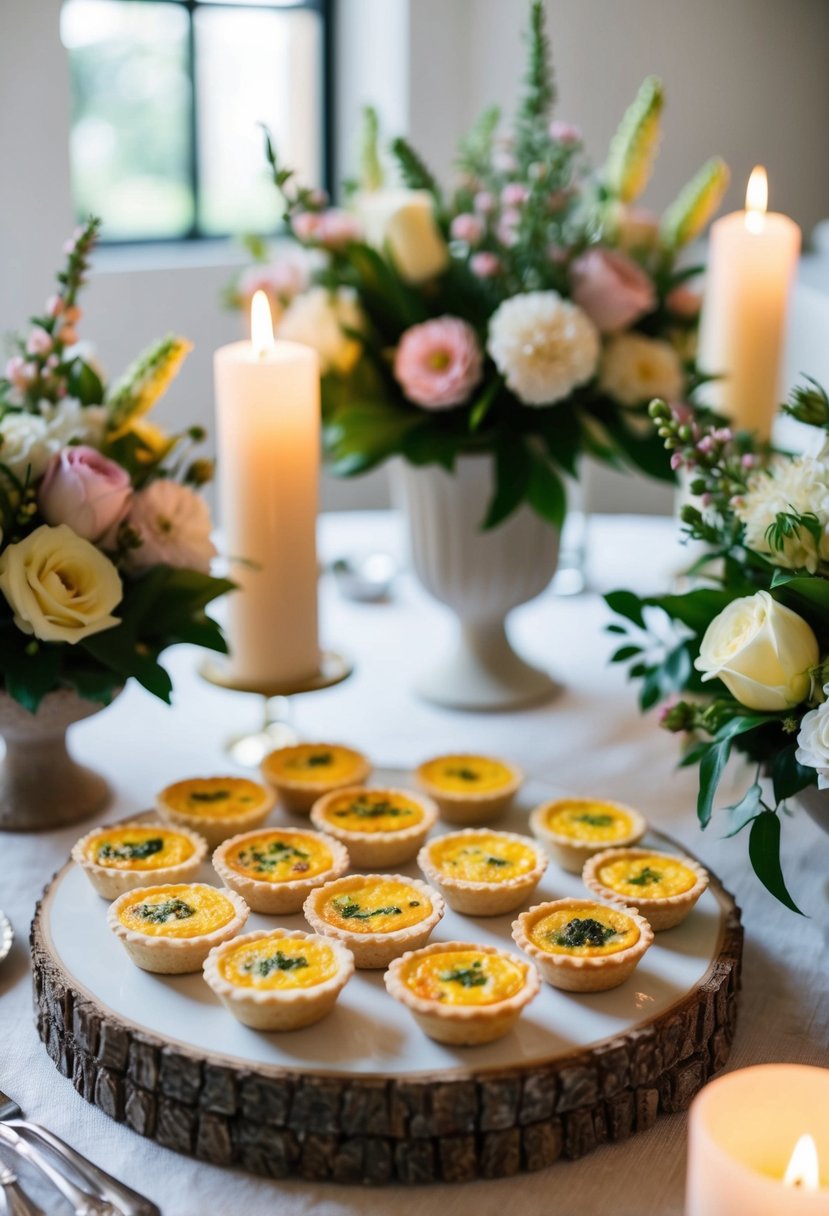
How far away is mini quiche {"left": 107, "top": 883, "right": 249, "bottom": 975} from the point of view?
3.09 ft

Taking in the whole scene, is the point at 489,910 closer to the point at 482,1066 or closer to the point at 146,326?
the point at 482,1066

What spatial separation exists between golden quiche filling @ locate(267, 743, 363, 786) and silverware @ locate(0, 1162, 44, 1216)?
47 cm

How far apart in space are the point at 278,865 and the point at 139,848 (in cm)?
12

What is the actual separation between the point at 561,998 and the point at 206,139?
277 centimetres

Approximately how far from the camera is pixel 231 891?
1.04 meters

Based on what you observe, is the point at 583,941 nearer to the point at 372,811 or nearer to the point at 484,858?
the point at 484,858

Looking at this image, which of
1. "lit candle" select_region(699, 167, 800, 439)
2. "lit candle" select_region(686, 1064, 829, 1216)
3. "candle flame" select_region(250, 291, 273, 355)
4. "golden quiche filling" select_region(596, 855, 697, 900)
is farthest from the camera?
"lit candle" select_region(699, 167, 800, 439)

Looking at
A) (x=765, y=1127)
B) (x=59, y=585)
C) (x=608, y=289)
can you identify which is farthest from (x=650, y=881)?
(x=608, y=289)

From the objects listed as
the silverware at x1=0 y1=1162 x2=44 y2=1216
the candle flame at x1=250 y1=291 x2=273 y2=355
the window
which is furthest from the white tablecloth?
the window

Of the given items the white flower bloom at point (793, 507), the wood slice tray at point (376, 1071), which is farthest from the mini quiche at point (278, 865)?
the white flower bloom at point (793, 507)

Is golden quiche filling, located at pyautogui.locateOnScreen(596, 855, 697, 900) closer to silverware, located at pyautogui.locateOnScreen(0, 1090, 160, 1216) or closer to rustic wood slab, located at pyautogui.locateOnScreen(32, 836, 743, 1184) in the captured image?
rustic wood slab, located at pyautogui.locateOnScreen(32, 836, 743, 1184)

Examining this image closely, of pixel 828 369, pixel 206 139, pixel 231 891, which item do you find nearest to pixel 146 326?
pixel 206 139

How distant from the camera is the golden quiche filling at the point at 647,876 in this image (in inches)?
40.7

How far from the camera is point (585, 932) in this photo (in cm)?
97
